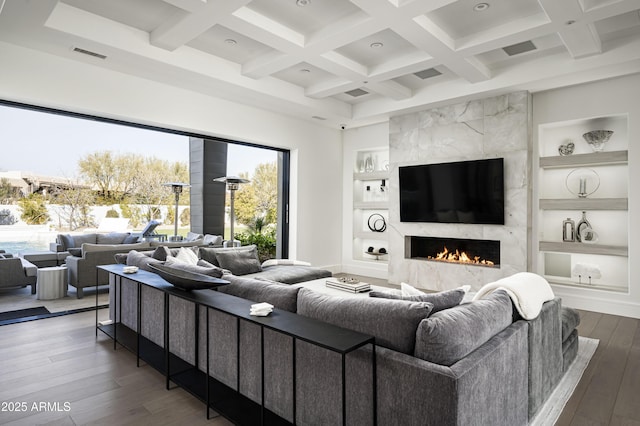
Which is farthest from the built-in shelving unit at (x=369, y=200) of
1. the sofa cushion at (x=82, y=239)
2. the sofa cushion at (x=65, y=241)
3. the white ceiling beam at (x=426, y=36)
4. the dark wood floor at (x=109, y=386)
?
the sofa cushion at (x=65, y=241)

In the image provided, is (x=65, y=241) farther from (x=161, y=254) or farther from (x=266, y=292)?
(x=266, y=292)

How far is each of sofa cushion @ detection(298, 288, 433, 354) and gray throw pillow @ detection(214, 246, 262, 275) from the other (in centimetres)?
258

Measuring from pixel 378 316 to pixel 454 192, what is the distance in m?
4.36

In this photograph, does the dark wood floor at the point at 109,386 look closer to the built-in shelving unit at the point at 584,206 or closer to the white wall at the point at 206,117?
the built-in shelving unit at the point at 584,206

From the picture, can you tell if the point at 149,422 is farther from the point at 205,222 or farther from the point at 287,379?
the point at 205,222

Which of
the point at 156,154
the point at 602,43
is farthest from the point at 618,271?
the point at 156,154

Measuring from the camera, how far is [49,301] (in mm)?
4914

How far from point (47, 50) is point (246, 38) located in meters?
2.09

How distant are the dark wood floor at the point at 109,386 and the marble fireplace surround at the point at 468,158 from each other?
1754 millimetres

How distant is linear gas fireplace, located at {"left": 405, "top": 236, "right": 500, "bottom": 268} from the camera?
566 cm

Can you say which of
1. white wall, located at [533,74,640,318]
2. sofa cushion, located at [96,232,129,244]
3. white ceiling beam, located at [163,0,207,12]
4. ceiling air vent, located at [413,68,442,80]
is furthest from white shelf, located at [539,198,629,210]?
sofa cushion, located at [96,232,129,244]

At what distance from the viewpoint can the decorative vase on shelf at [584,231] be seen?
491 centimetres

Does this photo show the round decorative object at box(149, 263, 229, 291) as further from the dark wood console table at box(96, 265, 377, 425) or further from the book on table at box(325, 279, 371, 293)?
the book on table at box(325, 279, 371, 293)

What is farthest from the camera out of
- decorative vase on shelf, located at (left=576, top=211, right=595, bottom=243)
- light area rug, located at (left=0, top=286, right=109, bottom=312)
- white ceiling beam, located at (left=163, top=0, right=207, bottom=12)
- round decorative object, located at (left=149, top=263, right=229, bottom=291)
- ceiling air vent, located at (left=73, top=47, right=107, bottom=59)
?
decorative vase on shelf, located at (left=576, top=211, right=595, bottom=243)
